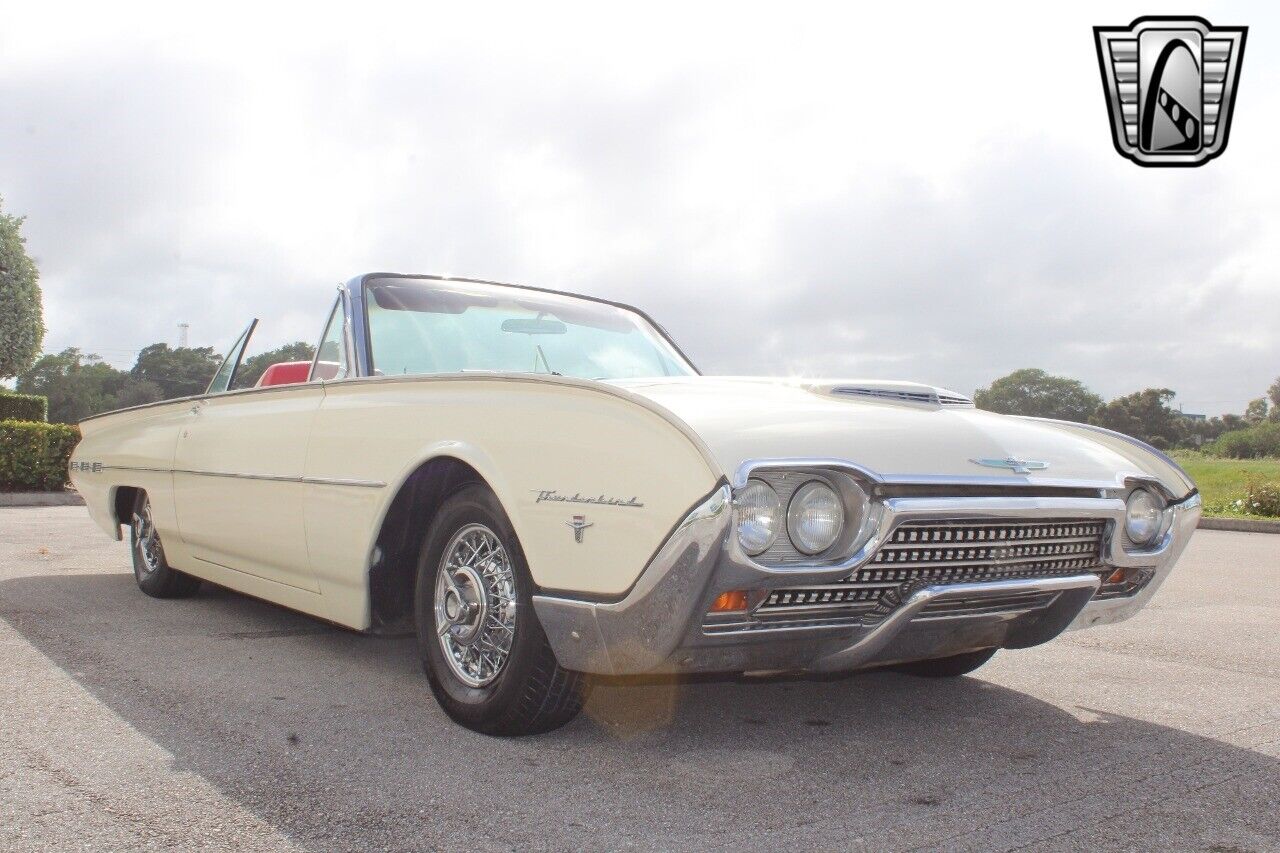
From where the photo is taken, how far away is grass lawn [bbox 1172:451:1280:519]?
17.3 metres

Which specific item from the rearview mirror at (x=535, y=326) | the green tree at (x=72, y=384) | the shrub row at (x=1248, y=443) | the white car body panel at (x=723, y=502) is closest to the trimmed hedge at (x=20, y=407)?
the rearview mirror at (x=535, y=326)

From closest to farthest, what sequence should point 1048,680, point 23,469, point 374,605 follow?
point 374,605
point 1048,680
point 23,469

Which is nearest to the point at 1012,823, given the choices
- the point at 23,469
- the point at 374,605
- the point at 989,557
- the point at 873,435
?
the point at 989,557

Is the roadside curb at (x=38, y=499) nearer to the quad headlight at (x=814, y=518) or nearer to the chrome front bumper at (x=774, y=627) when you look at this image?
the chrome front bumper at (x=774, y=627)

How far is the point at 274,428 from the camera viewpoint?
14.2ft

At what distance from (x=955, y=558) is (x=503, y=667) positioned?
1.24 m

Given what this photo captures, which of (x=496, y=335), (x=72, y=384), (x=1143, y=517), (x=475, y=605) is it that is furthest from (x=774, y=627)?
(x=72, y=384)

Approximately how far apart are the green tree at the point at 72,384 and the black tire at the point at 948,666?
46.1 metres

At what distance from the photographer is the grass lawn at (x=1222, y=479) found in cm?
1727

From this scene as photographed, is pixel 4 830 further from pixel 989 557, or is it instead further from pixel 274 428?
pixel 989 557

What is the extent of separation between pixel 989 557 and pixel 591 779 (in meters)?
1.18

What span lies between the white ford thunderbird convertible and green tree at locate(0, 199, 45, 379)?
23174 millimetres

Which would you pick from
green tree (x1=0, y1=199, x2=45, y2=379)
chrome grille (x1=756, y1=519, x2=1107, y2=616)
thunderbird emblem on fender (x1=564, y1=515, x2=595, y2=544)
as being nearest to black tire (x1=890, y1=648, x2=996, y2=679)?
chrome grille (x1=756, y1=519, x2=1107, y2=616)

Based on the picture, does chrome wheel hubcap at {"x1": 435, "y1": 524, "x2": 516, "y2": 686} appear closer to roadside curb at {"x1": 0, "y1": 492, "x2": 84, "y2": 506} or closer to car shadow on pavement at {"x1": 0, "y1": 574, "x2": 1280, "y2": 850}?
car shadow on pavement at {"x1": 0, "y1": 574, "x2": 1280, "y2": 850}
